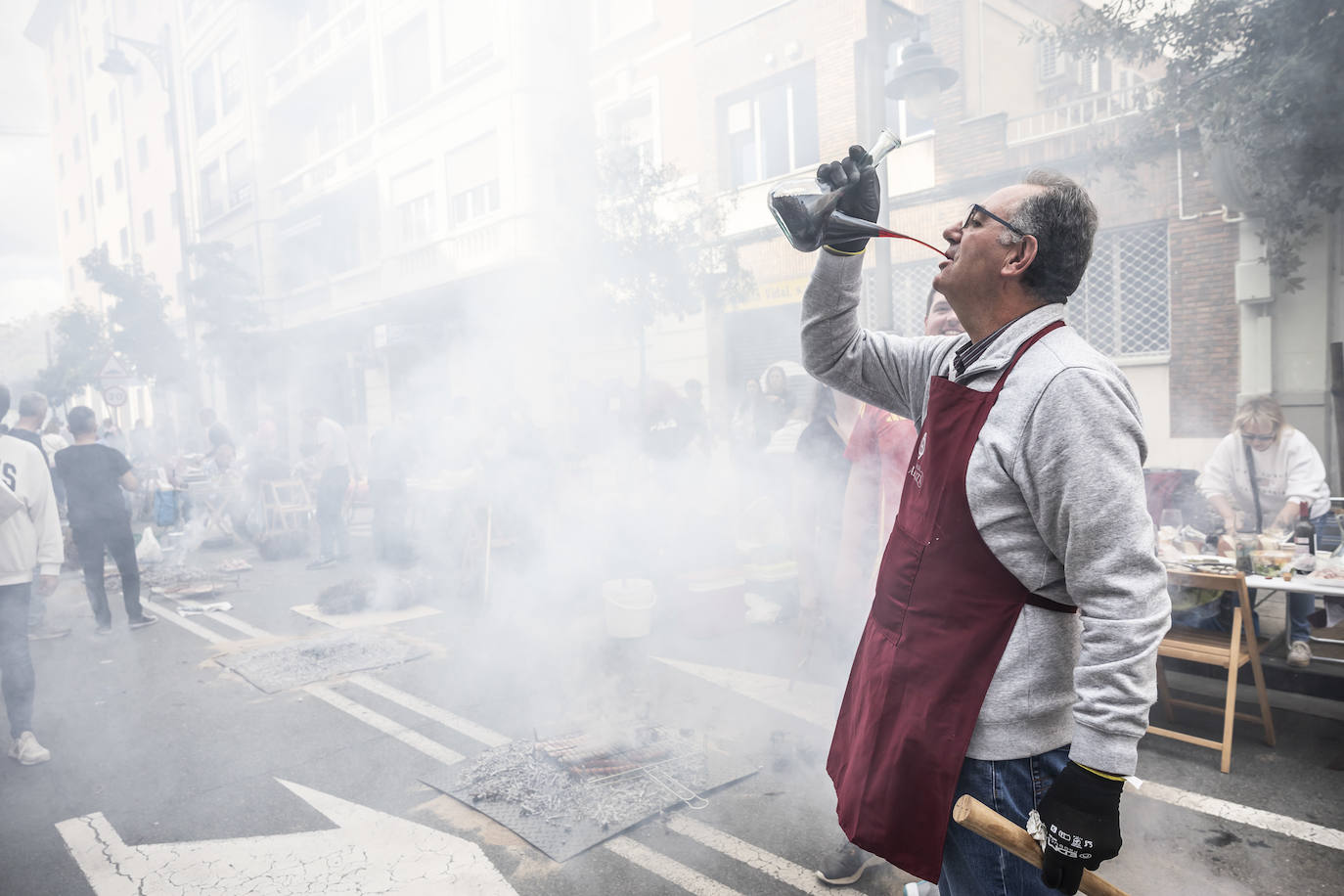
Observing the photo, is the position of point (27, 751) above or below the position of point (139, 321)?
below

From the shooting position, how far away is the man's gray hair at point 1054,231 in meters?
1.26

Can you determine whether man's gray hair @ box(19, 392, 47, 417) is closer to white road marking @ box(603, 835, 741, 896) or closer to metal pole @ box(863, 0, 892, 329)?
white road marking @ box(603, 835, 741, 896)

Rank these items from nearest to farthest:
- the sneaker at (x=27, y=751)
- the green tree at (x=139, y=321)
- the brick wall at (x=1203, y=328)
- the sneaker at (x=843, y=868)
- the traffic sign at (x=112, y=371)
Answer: the sneaker at (x=843, y=868) < the sneaker at (x=27, y=751) < the brick wall at (x=1203, y=328) < the traffic sign at (x=112, y=371) < the green tree at (x=139, y=321)

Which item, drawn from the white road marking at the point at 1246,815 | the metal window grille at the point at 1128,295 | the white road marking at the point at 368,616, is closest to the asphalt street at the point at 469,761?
the white road marking at the point at 1246,815

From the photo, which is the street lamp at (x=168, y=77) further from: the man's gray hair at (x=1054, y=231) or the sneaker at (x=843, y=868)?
the man's gray hair at (x=1054, y=231)

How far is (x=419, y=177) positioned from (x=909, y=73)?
10.5 m

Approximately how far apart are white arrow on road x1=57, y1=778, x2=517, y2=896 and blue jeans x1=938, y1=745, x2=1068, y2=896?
1795 millimetres

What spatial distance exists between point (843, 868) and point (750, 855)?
345mm

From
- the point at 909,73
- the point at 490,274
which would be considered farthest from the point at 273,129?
the point at 909,73

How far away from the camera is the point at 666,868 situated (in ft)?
8.96

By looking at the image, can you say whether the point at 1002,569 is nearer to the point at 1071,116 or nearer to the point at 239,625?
the point at 239,625

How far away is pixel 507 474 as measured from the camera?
6980 millimetres

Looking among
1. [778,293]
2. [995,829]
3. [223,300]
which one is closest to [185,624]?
[995,829]

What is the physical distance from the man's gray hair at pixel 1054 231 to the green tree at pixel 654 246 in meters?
8.62
